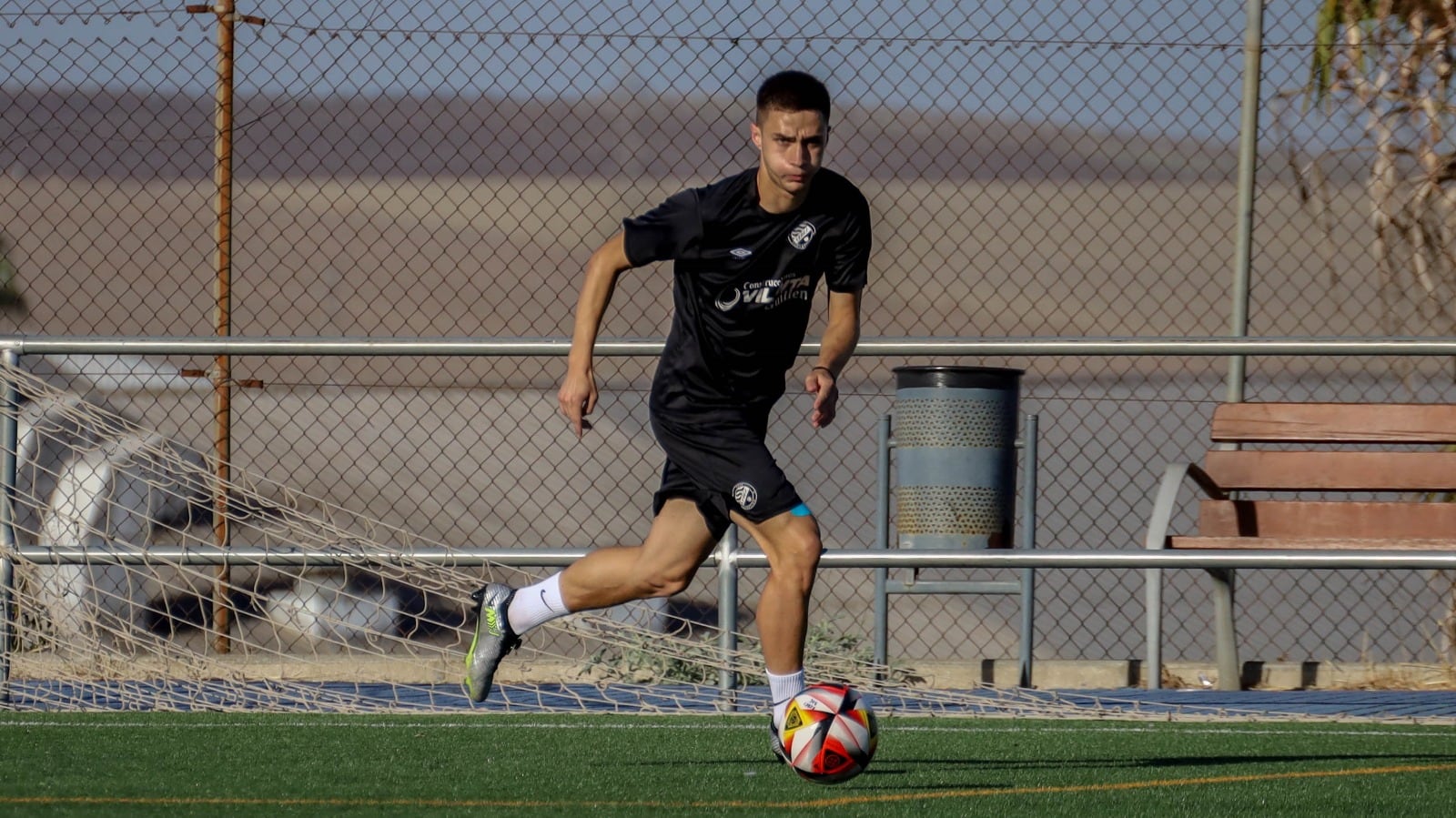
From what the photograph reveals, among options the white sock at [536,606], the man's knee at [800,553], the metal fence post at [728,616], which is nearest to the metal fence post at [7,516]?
the white sock at [536,606]

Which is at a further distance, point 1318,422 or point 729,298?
point 1318,422

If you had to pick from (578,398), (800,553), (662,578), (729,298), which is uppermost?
(729,298)

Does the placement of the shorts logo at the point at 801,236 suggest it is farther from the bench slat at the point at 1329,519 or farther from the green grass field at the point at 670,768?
the bench slat at the point at 1329,519

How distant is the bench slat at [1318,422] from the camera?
6.82m

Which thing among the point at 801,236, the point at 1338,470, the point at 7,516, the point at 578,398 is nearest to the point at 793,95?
the point at 801,236

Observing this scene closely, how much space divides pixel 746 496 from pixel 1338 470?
3.43 m

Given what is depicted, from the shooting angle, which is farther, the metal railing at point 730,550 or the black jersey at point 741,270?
the metal railing at point 730,550

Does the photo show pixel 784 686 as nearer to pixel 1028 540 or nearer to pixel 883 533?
pixel 883 533

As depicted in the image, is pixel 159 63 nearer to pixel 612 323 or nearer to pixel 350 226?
pixel 612 323

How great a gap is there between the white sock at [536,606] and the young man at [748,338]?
0.58 ft

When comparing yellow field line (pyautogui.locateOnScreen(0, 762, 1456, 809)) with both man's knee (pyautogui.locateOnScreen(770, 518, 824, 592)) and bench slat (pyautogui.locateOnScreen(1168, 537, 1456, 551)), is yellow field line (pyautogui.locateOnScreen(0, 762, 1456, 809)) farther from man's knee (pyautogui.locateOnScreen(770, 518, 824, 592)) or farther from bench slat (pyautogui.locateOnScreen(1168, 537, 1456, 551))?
bench slat (pyautogui.locateOnScreen(1168, 537, 1456, 551))

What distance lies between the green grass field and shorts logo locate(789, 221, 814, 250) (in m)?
1.33

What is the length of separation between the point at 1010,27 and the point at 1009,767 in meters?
3.46

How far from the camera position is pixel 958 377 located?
7.14m
